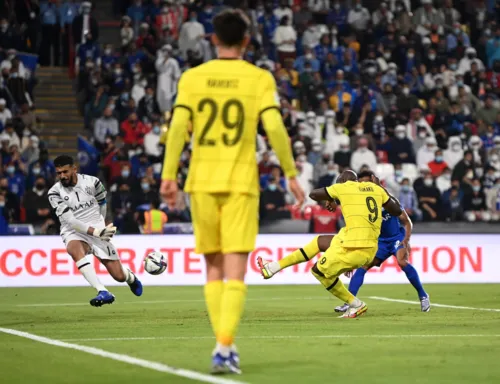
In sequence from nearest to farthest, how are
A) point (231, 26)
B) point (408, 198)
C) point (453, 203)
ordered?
point (231, 26) < point (408, 198) < point (453, 203)

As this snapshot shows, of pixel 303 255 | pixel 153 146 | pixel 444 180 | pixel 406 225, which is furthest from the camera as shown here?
pixel 153 146

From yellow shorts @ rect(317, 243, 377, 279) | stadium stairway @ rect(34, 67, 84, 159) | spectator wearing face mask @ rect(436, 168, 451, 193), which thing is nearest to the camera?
yellow shorts @ rect(317, 243, 377, 279)

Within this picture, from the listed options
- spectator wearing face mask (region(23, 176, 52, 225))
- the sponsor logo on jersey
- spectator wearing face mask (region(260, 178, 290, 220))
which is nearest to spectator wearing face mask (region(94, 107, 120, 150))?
spectator wearing face mask (region(23, 176, 52, 225))

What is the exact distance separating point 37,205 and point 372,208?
11954 mm

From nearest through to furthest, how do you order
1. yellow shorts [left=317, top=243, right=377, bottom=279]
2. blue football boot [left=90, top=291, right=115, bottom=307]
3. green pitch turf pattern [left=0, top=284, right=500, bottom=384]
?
green pitch turf pattern [left=0, top=284, right=500, bottom=384], yellow shorts [left=317, top=243, right=377, bottom=279], blue football boot [left=90, top=291, right=115, bottom=307]

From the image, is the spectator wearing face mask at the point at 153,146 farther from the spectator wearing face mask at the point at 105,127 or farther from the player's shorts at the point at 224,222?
the player's shorts at the point at 224,222

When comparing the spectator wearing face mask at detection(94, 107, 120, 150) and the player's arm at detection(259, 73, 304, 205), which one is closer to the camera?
the player's arm at detection(259, 73, 304, 205)

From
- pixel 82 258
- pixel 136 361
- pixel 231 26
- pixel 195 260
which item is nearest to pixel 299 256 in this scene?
pixel 82 258

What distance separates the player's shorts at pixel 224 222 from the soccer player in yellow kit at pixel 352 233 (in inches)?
238

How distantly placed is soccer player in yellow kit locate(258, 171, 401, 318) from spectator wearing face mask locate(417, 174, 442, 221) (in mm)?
11738

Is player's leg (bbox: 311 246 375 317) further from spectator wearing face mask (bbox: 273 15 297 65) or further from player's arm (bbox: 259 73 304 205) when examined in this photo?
spectator wearing face mask (bbox: 273 15 297 65)

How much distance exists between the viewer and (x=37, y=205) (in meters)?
25.4

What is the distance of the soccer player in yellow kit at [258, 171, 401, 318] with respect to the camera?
1477cm

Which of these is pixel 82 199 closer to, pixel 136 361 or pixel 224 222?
pixel 136 361
